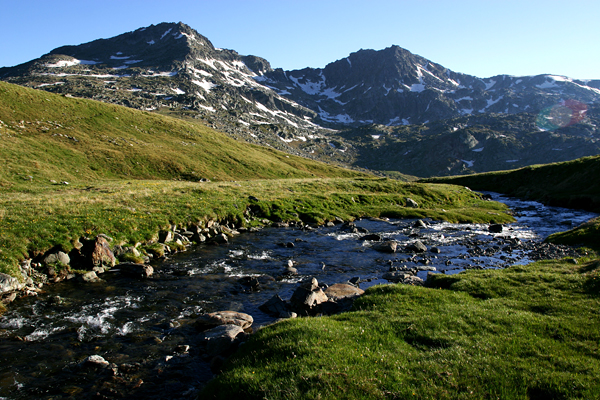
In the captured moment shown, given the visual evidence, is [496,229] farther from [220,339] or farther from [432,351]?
[220,339]

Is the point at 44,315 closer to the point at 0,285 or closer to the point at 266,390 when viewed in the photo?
the point at 0,285

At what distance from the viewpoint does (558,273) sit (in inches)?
690

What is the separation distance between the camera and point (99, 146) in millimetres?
70875

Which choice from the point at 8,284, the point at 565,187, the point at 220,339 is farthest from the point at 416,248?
the point at 565,187

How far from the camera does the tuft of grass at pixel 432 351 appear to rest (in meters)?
7.73

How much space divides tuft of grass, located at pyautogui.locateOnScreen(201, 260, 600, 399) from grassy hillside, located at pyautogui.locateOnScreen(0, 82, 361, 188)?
163ft

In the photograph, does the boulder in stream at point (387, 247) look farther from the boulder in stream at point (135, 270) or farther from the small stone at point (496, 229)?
the boulder in stream at point (135, 270)

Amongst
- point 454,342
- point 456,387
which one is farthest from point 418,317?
point 456,387

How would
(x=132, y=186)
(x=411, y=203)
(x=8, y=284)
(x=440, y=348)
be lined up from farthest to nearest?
(x=411, y=203)
(x=132, y=186)
(x=8, y=284)
(x=440, y=348)

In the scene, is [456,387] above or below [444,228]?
above

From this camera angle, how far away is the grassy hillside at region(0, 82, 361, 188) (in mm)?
54594

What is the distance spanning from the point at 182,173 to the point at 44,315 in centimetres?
6364

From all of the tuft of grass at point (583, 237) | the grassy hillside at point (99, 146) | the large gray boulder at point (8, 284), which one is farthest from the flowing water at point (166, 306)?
the grassy hillside at point (99, 146)

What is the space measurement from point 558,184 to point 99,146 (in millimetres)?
114066
